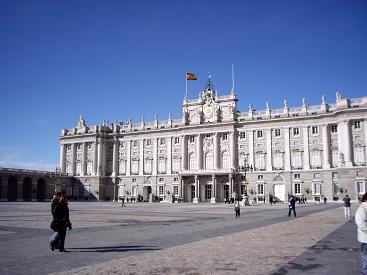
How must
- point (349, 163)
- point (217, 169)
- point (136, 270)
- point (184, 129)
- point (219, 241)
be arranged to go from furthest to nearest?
point (184, 129) < point (217, 169) < point (349, 163) < point (219, 241) < point (136, 270)

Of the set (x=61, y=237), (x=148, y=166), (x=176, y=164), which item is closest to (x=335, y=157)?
(x=176, y=164)

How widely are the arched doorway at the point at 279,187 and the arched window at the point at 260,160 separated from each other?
3643 millimetres

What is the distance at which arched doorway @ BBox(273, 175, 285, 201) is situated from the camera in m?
74.3

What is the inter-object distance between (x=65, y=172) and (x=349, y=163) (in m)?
67.9

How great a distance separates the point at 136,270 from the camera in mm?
9539

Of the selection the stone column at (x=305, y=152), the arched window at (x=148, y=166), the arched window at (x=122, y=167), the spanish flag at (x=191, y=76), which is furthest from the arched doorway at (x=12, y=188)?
the stone column at (x=305, y=152)

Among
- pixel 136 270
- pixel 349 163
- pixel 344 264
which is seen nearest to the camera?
pixel 136 270

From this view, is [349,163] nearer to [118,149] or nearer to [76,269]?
[118,149]

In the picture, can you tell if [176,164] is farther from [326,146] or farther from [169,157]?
[326,146]

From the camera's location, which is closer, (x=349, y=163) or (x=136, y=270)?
(x=136, y=270)

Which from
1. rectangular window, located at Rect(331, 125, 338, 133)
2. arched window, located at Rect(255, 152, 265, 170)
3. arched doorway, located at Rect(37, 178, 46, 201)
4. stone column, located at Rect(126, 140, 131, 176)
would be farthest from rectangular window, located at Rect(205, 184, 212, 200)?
arched doorway, located at Rect(37, 178, 46, 201)

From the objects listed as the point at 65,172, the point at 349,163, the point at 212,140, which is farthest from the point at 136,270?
the point at 65,172

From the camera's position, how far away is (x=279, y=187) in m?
74.8

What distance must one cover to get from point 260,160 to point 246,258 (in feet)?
222
